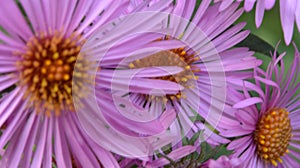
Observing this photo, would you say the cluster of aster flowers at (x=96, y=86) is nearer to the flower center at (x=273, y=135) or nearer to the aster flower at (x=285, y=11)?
the aster flower at (x=285, y=11)

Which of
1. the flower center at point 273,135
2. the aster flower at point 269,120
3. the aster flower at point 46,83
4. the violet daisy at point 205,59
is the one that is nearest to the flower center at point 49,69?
the aster flower at point 46,83

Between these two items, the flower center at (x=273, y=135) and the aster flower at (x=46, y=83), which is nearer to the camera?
the aster flower at (x=46, y=83)

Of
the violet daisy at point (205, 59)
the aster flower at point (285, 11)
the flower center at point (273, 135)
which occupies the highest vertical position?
the aster flower at point (285, 11)

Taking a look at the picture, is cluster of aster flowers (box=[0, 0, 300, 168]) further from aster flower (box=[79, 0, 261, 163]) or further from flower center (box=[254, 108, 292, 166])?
flower center (box=[254, 108, 292, 166])

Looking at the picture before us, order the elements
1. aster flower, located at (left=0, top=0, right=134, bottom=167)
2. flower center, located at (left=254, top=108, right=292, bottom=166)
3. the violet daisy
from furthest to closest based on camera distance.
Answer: flower center, located at (left=254, top=108, right=292, bottom=166)
the violet daisy
aster flower, located at (left=0, top=0, right=134, bottom=167)

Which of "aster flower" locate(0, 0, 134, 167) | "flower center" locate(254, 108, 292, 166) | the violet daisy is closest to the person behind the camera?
"aster flower" locate(0, 0, 134, 167)

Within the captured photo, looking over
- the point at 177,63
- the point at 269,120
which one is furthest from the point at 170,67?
the point at 269,120

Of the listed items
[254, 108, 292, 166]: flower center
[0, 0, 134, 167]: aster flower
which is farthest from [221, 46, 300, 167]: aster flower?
Result: [0, 0, 134, 167]: aster flower
